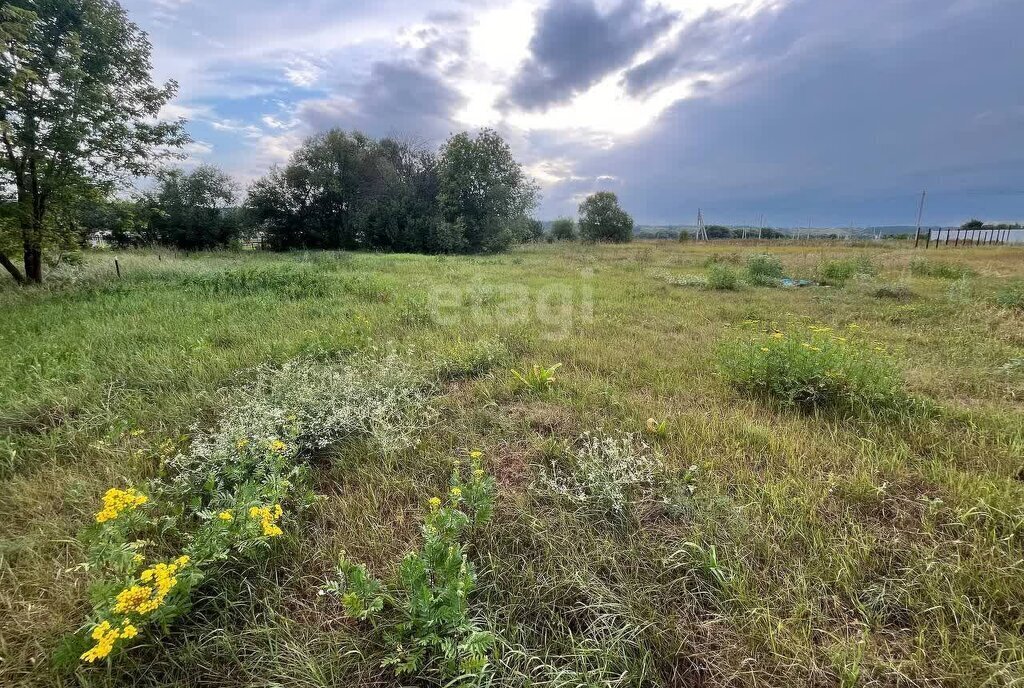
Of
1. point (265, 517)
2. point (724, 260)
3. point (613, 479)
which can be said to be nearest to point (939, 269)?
point (724, 260)

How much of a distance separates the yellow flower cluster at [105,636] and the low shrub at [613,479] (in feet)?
5.13

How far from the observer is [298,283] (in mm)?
7781

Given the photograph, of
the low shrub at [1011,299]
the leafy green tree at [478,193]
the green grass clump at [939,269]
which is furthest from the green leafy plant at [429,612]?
the leafy green tree at [478,193]

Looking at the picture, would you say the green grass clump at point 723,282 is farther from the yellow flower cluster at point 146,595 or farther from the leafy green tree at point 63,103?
the leafy green tree at point 63,103

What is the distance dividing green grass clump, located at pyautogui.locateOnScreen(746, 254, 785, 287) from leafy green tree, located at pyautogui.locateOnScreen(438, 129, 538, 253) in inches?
636

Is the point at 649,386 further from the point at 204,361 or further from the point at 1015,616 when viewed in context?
the point at 204,361

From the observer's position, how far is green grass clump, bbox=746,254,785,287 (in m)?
9.59

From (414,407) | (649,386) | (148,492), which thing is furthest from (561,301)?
(148,492)

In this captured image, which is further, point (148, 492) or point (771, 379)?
point (771, 379)

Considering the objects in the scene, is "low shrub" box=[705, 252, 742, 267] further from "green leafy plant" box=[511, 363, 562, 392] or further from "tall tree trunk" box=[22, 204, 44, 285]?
"tall tree trunk" box=[22, 204, 44, 285]

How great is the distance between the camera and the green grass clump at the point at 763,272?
31.5 ft

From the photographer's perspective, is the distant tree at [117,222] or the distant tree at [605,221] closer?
the distant tree at [117,222]

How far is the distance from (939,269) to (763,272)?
4695mm

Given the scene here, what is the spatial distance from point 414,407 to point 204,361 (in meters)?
2.32
